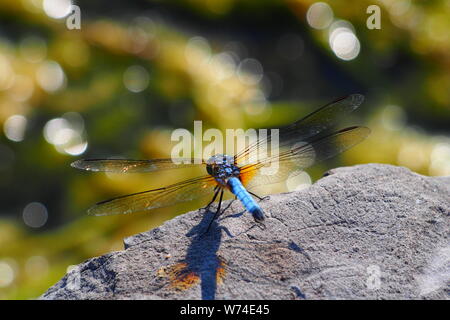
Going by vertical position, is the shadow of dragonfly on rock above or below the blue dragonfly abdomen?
below

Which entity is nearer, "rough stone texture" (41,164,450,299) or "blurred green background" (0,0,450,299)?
"rough stone texture" (41,164,450,299)

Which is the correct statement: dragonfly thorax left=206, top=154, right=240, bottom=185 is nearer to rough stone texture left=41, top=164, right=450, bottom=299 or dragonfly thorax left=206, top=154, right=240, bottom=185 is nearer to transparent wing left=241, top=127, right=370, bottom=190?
transparent wing left=241, top=127, right=370, bottom=190

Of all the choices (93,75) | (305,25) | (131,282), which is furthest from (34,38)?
(131,282)

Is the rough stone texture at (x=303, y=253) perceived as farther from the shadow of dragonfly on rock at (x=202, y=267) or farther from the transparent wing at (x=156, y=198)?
the transparent wing at (x=156, y=198)

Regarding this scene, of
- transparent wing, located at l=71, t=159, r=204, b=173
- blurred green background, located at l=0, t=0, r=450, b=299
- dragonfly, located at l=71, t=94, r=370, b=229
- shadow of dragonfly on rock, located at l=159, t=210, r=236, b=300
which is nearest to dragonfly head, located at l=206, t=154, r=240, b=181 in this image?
dragonfly, located at l=71, t=94, r=370, b=229

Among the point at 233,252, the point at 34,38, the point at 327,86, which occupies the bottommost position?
the point at 233,252
